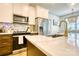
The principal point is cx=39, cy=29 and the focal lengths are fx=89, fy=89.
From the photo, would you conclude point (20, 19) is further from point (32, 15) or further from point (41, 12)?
point (41, 12)

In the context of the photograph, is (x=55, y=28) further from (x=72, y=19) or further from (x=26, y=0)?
(x=26, y=0)

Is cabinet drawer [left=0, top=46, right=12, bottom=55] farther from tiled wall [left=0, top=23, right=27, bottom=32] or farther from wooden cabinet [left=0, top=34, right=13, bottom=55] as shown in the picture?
tiled wall [left=0, top=23, right=27, bottom=32]

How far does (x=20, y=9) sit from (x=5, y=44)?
1.73m

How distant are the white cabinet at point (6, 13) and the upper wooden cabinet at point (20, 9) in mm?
269

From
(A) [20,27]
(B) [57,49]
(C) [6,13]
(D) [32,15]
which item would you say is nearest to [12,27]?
(A) [20,27]

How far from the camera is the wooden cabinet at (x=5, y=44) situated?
9.50 feet

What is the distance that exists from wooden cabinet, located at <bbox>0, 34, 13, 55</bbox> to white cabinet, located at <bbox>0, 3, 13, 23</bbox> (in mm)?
693

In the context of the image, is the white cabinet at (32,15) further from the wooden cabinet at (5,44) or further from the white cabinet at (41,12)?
the wooden cabinet at (5,44)

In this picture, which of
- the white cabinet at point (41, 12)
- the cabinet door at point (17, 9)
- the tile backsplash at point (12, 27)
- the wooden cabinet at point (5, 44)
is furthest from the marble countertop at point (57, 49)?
the white cabinet at point (41, 12)

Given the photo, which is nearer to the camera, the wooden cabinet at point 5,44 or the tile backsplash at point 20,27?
the wooden cabinet at point 5,44

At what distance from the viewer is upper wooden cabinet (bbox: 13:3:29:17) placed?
3.71 m

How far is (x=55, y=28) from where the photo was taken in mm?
6859

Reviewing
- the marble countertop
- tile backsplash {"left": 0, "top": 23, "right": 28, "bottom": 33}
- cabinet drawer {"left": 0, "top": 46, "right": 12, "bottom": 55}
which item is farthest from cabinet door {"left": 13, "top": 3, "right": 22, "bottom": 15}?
the marble countertop

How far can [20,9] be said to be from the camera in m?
3.97
